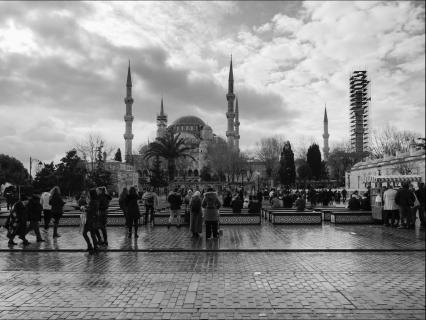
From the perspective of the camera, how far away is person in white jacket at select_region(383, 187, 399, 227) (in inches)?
589

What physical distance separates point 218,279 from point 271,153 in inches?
2606

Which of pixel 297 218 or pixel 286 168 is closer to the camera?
pixel 297 218

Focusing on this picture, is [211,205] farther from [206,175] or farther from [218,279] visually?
[206,175]

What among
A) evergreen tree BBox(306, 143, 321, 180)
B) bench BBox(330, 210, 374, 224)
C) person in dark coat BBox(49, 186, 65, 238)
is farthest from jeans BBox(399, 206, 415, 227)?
evergreen tree BBox(306, 143, 321, 180)

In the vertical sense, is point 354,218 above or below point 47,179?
below

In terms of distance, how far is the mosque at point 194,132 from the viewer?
8394 cm

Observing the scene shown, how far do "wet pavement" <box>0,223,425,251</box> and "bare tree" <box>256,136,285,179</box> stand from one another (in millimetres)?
55450

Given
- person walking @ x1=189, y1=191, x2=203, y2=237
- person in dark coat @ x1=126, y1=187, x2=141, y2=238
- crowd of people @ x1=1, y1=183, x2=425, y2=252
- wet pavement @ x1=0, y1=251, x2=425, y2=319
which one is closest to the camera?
wet pavement @ x1=0, y1=251, x2=425, y2=319

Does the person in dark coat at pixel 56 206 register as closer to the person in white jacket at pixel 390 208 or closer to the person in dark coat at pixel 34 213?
the person in dark coat at pixel 34 213

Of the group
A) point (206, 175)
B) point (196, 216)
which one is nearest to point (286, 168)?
point (206, 175)

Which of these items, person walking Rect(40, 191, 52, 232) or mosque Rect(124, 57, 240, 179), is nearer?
person walking Rect(40, 191, 52, 232)

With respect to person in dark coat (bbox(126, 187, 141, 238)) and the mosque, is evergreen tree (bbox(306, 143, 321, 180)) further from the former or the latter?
person in dark coat (bbox(126, 187, 141, 238))

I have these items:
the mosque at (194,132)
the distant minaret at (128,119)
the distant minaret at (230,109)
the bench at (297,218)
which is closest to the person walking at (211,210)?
the bench at (297,218)

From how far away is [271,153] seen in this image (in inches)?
2859
